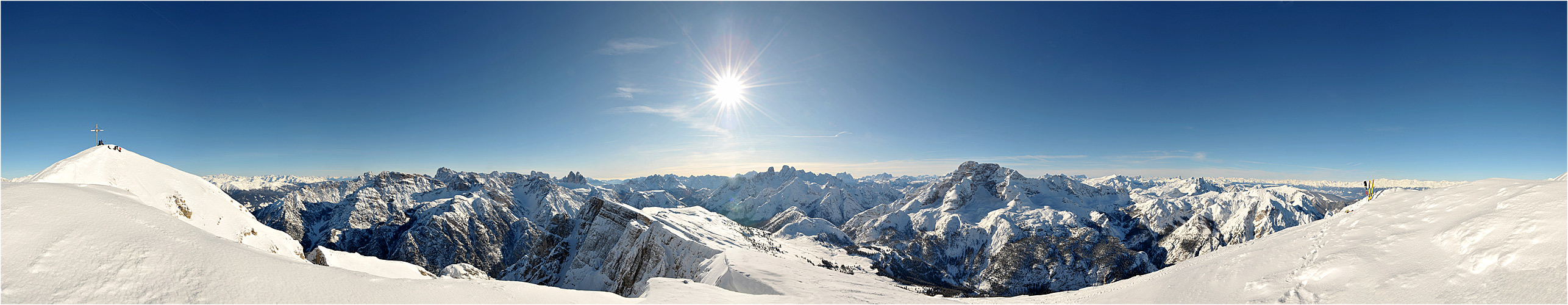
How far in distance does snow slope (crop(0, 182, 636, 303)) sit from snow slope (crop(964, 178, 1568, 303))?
24.8 meters

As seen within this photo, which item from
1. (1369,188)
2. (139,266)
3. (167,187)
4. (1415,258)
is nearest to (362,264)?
(167,187)

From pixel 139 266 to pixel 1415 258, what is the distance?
32.6 m

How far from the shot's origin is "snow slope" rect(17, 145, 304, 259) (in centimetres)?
1825

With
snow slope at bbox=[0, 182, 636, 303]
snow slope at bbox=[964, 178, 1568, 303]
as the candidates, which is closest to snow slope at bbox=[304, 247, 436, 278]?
snow slope at bbox=[0, 182, 636, 303]

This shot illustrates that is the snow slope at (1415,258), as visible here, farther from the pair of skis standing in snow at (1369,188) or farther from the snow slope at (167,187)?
the snow slope at (167,187)

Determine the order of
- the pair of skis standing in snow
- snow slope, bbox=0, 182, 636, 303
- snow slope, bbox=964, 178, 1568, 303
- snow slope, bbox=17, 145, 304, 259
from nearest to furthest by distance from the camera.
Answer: snow slope, bbox=0, 182, 636, 303 < snow slope, bbox=964, 178, 1568, 303 < snow slope, bbox=17, 145, 304, 259 < the pair of skis standing in snow

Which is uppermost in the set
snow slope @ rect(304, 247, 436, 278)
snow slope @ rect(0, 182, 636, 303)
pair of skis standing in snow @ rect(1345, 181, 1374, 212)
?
pair of skis standing in snow @ rect(1345, 181, 1374, 212)

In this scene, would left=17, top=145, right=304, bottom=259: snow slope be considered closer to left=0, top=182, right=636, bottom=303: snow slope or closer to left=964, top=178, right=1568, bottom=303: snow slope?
left=0, top=182, right=636, bottom=303: snow slope

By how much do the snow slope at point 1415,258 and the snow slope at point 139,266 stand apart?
81.3 feet

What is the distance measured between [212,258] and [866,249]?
7619 inches

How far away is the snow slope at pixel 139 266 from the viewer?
914 cm

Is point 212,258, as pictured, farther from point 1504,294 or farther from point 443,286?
point 1504,294

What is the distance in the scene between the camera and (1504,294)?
31.3 feet

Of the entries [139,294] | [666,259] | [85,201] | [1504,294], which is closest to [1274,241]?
[1504,294]
